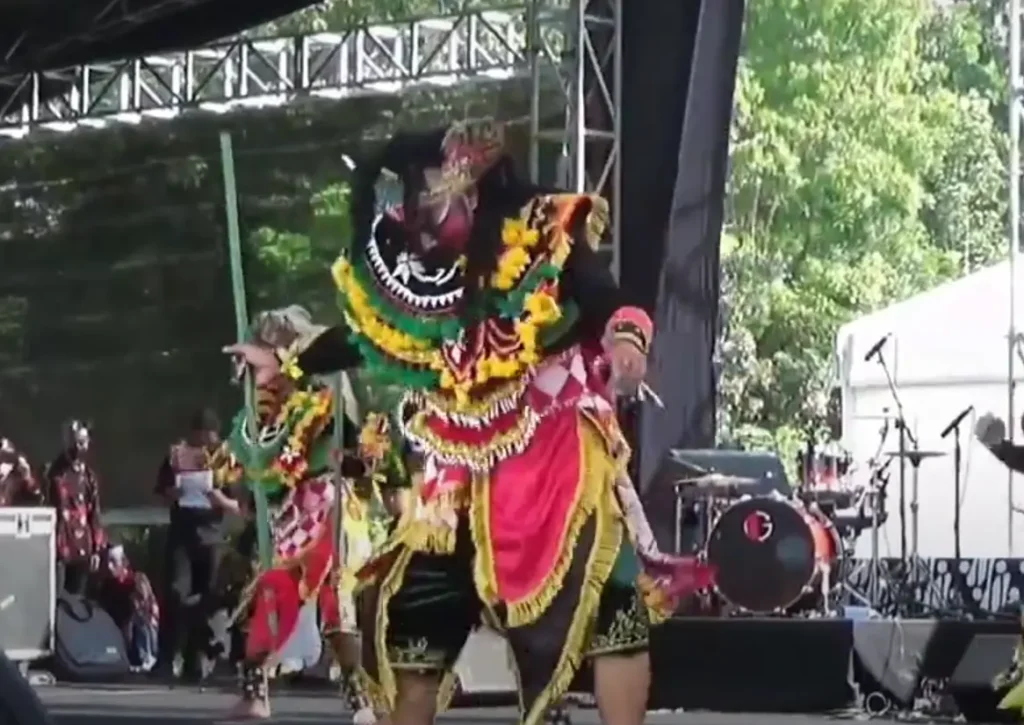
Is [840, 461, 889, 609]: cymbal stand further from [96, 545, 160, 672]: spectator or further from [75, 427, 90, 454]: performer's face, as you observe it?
[75, 427, 90, 454]: performer's face

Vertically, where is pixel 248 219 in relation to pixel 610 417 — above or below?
above

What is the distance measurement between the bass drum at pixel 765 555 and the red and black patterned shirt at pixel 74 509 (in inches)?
145

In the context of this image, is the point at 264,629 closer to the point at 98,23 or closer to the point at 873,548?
the point at 873,548

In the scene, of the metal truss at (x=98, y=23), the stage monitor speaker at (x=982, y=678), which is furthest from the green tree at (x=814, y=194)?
the stage monitor speaker at (x=982, y=678)

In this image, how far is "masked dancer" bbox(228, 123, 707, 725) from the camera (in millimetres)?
4633

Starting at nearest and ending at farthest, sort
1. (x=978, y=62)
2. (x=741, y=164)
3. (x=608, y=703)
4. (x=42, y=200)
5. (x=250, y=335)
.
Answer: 1. (x=608, y=703)
2. (x=250, y=335)
3. (x=42, y=200)
4. (x=741, y=164)
5. (x=978, y=62)

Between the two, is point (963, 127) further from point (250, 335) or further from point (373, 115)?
point (250, 335)

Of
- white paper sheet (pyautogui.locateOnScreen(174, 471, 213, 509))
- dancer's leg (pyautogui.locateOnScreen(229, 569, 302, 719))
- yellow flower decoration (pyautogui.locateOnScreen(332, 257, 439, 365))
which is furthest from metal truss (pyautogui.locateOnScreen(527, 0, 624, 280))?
yellow flower decoration (pyautogui.locateOnScreen(332, 257, 439, 365))

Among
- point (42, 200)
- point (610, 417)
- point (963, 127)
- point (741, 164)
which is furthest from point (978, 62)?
point (610, 417)

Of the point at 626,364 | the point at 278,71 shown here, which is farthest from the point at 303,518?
the point at 278,71

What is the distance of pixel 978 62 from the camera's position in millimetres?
27281

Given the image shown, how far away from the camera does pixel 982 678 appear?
26.3 feet

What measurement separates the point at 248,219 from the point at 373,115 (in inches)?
47.2

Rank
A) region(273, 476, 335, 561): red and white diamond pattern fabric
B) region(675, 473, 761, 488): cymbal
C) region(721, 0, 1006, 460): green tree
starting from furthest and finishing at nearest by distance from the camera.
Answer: region(721, 0, 1006, 460): green tree
region(675, 473, 761, 488): cymbal
region(273, 476, 335, 561): red and white diamond pattern fabric
